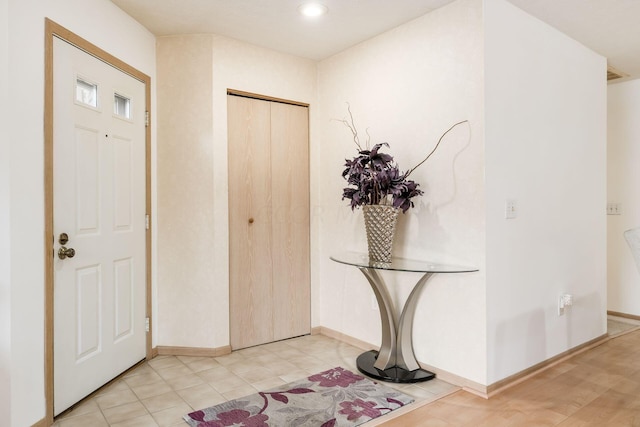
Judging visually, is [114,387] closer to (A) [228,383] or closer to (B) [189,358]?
(B) [189,358]

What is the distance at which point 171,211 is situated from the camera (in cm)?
318

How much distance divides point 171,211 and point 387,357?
6.27 ft

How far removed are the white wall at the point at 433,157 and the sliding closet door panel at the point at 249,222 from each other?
65 centimetres

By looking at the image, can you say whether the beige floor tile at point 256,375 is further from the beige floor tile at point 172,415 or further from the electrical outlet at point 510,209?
the electrical outlet at point 510,209

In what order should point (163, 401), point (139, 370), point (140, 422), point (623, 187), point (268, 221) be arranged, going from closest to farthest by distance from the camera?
point (140, 422) → point (163, 401) → point (139, 370) → point (268, 221) → point (623, 187)

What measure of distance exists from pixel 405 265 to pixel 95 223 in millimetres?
1934

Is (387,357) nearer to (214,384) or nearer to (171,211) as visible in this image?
(214,384)

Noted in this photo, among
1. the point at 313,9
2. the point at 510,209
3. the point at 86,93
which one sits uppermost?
the point at 313,9

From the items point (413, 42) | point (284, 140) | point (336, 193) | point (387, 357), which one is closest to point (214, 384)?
point (387, 357)

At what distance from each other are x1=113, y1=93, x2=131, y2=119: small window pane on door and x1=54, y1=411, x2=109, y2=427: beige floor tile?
1.81 m

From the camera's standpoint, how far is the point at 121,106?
9.26 feet

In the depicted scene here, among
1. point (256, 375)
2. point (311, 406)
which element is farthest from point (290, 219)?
point (311, 406)
